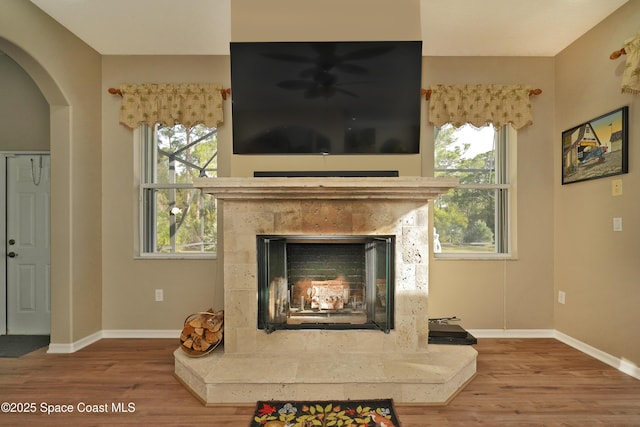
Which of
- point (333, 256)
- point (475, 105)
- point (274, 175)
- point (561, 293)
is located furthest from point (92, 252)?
point (561, 293)

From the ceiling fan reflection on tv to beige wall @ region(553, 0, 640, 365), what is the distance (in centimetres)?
169

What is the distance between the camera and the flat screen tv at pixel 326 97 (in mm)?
2484

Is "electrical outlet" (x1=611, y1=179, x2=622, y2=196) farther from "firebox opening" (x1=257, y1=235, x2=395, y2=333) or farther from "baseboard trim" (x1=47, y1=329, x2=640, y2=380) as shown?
"firebox opening" (x1=257, y1=235, x2=395, y2=333)

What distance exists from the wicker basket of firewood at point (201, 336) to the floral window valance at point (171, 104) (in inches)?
67.9

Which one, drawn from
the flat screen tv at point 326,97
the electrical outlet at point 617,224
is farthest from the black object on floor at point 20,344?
the electrical outlet at point 617,224

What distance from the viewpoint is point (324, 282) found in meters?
2.59

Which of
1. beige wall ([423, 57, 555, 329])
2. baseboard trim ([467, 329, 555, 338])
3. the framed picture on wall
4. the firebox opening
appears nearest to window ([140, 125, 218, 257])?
the firebox opening

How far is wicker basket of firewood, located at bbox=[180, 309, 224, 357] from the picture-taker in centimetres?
237

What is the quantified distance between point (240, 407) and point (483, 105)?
3054 millimetres

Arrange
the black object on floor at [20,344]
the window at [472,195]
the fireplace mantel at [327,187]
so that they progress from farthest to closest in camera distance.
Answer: the window at [472,195] < the black object on floor at [20,344] < the fireplace mantel at [327,187]

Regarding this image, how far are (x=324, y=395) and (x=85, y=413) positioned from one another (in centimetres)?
135

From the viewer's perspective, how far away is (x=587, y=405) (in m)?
2.01

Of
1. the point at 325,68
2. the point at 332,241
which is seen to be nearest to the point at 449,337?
the point at 332,241

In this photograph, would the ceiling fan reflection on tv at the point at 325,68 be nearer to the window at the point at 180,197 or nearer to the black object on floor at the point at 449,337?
the window at the point at 180,197
